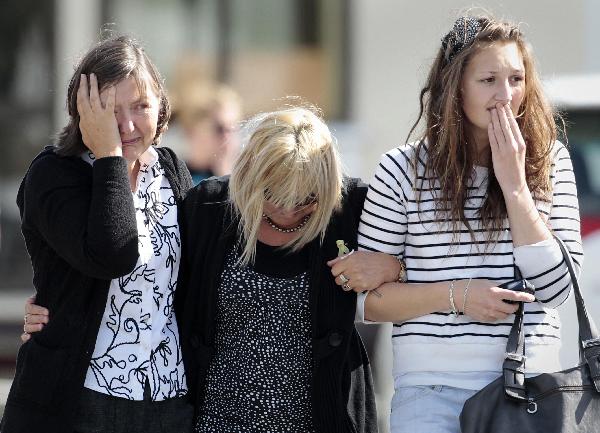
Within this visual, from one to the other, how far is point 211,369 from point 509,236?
2.96 ft

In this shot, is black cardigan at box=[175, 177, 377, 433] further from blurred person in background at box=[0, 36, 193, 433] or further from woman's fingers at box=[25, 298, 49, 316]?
woman's fingers at box=[25, 298, 49, 316]

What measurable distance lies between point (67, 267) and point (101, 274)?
150mm

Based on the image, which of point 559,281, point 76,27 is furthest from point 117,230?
point 76,27

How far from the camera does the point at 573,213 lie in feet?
10.7

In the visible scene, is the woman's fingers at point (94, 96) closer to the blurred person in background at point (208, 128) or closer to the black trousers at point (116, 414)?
the black trousers at point (116, 414)

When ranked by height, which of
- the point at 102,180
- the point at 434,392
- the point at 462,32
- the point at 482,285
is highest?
the point at 462,32

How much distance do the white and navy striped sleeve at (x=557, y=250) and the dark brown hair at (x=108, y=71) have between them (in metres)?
1.13

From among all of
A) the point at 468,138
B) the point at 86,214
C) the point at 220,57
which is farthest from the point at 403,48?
the point at 86,214

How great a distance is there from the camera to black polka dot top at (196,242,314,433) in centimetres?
328

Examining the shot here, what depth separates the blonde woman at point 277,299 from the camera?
3.28m

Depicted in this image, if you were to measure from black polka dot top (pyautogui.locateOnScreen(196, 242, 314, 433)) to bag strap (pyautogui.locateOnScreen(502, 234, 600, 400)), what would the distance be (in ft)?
1.85

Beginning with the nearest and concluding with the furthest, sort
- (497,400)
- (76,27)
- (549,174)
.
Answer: (497,400) → (549,174) → (76,27)

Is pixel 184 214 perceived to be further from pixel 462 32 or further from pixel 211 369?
pixel 462 32

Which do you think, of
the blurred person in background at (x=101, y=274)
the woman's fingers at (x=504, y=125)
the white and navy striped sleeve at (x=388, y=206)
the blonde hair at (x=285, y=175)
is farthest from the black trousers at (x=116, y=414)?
the woman's fingers at (x=504, y=125)
